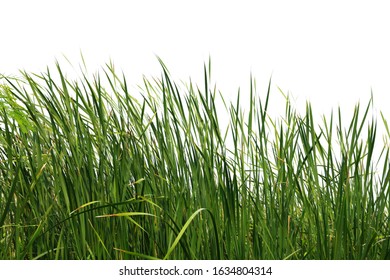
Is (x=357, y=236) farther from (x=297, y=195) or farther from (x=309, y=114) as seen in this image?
(x=309, y=114)

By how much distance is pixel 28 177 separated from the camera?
10.2ft

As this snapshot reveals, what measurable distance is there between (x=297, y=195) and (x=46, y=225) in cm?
137

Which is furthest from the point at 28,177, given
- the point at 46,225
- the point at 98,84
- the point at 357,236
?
the point at 357,236

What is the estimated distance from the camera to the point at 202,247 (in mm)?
2748

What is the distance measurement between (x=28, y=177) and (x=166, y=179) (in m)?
0.78

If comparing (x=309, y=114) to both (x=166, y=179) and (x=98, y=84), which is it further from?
(x=98, y=84)

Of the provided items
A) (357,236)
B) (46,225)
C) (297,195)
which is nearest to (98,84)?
(46,225)

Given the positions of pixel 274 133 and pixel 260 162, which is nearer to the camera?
pixel 260 162

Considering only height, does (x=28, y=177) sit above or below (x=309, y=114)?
below
